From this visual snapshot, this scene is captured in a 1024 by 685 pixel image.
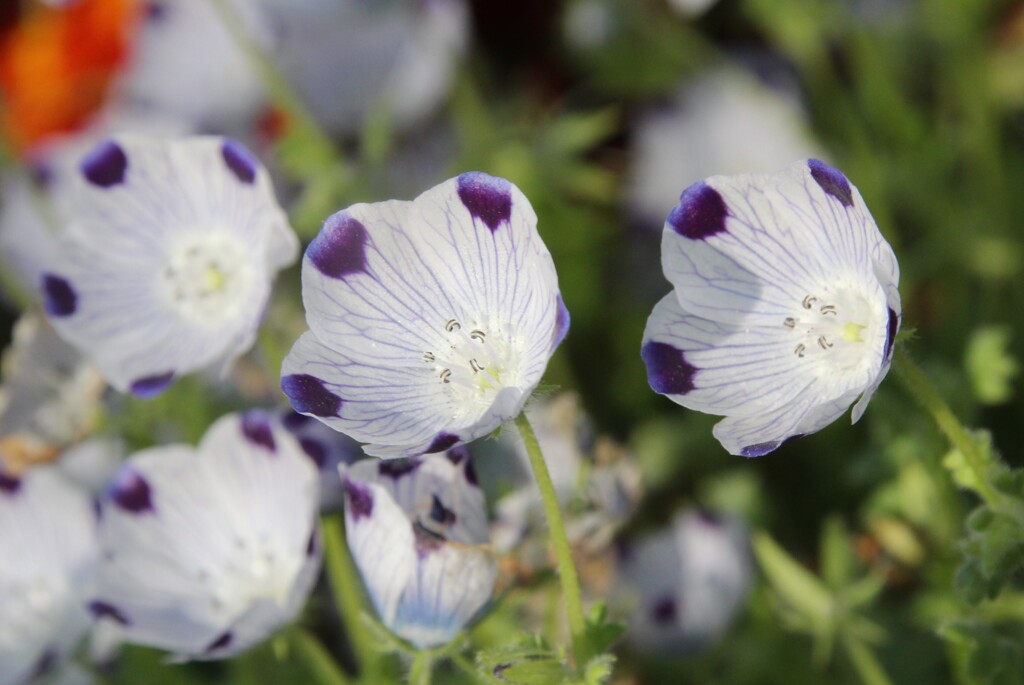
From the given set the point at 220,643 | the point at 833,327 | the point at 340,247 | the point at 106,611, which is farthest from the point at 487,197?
the point at 106,611

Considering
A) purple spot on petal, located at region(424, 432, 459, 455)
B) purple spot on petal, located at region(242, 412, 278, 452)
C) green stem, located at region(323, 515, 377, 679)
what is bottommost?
green stem, located at region(323, 515, 377, 679)

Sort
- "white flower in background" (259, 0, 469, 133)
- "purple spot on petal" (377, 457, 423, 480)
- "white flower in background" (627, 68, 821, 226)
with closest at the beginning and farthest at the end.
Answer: "purple spot on petal" (377, 457, 423, 480) < "white flower in background" (627, 68, 821, 226) < "white flower in background" (259, 0, 469, 133)

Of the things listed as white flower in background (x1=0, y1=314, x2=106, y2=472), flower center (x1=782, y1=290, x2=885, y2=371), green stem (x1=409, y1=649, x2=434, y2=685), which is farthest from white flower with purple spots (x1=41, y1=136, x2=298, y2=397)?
flower center (x1=782, y1=290, x2=885, y2=371)

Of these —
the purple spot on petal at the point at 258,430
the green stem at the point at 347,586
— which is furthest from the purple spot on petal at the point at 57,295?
the green stem at the point at 347,586

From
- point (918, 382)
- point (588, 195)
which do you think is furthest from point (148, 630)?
point (588, 195)

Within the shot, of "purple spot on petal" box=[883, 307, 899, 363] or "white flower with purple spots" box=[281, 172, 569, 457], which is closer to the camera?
"purple spot on petal" box=[883, 307, 899, 363]

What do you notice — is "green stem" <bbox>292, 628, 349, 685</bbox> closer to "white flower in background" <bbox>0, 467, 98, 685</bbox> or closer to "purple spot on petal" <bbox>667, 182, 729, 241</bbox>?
"white flower in background" <bbox>0, 467, 98, 685</bbox>

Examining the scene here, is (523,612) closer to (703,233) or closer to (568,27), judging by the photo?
(703,233)

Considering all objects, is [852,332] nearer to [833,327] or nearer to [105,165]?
[833,327]

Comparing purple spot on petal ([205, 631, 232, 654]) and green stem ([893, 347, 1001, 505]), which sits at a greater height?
green stem ([893, 347, 1001, 505])
